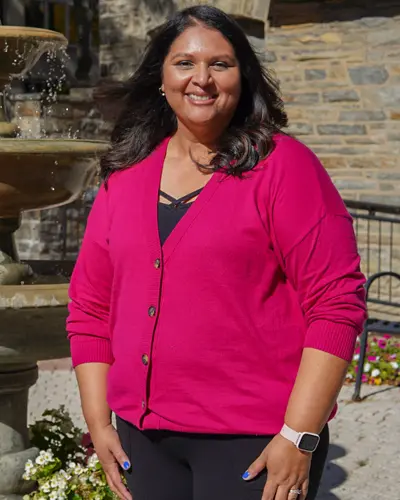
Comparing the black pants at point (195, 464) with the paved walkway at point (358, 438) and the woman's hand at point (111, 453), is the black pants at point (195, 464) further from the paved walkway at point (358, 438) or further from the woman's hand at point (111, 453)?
the paved walkway at point (358, 438)

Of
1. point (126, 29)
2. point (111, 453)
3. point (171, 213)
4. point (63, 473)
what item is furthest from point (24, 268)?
point (126, 29)

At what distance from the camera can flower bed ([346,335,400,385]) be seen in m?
7.79

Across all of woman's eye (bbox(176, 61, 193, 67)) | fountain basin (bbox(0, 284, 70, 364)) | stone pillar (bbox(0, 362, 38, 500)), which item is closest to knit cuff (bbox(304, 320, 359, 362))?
woman's eye (bbox(176, 61, 193, 67))

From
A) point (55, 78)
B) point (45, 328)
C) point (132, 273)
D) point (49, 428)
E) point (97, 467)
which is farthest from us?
point (55, 78)

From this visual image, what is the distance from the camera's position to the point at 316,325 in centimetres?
240

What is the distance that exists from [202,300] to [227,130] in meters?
0.46

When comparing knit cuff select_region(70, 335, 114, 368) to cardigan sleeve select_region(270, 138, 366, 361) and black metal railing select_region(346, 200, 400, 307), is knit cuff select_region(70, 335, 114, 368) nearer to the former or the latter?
cardigan sleeve select_region(270, 138, 366, 361)

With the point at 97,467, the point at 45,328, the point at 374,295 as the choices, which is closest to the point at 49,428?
the point at 97,467

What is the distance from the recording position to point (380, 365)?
789 centimetres

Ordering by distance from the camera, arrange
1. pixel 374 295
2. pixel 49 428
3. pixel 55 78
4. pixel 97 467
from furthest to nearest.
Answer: pixel 55 78 < pixel 374 295 < pixel 49 428 < pixel 97 467

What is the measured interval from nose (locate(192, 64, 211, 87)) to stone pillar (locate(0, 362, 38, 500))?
1.95m

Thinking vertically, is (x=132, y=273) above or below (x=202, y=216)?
below

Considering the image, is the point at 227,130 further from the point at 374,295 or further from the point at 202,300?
the point at 374,295

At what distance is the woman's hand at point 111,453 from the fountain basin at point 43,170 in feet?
4.68
